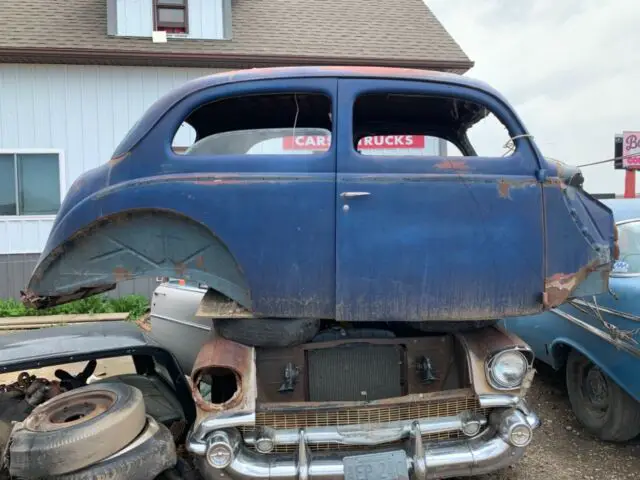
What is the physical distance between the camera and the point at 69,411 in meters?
2.74

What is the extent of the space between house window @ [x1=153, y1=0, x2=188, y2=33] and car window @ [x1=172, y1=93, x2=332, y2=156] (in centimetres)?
708

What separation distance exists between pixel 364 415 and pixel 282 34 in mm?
9314

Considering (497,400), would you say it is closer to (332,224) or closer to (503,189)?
(503,189)

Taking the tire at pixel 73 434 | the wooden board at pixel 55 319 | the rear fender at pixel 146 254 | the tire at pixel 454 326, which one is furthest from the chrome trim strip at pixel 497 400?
the wooden board at pixel 55 319

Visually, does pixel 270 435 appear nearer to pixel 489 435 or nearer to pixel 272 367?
pixel 272 367

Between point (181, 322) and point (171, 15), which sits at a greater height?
point (171, 15)

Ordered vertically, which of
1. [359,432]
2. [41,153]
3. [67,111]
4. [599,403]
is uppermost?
[67,111]

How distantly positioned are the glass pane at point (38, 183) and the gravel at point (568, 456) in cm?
885

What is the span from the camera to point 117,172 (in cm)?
281

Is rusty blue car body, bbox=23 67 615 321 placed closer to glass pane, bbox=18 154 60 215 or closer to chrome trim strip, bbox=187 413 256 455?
chrome trim strip, bbox=187 413 256 455

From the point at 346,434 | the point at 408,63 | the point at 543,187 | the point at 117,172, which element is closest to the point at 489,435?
the point at 346,434

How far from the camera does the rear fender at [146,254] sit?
279 cm

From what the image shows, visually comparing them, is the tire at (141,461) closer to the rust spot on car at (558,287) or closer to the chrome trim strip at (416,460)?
the chrome trim strip at (416,460)

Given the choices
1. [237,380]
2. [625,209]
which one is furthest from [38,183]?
[625,209]
